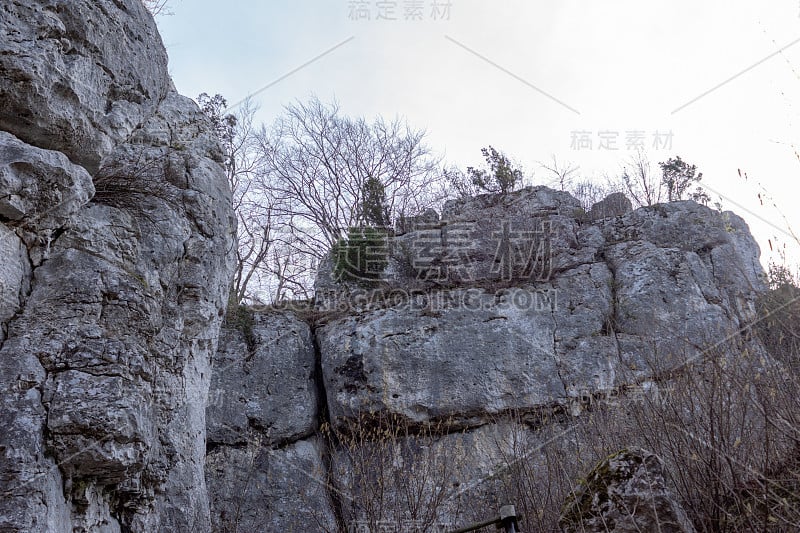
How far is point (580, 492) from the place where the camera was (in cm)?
427

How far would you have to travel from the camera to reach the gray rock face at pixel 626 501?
3854 mm

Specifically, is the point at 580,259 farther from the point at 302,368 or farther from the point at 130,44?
the point at 130,44

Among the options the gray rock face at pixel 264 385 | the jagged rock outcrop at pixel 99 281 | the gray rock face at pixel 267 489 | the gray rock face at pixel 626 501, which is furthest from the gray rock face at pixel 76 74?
the gray rock face at pixel 267 489

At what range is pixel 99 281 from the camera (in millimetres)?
4934

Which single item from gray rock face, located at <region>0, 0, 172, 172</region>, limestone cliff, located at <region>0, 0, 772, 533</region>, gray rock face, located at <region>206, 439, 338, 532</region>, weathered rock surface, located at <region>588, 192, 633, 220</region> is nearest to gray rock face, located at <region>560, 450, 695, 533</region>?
limestone cliff, located at <region>0, 0, 772, 533</region>

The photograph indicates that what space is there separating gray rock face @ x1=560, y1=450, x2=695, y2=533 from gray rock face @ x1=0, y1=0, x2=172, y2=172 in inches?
177

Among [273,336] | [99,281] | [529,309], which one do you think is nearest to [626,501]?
[99,281]

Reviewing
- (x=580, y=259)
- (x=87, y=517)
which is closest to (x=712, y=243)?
(x=580, y=259)

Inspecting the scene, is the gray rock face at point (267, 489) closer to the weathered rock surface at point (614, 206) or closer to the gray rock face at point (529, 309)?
the gray rock face at point (529, 309)

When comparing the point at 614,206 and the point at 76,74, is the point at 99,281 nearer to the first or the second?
the point at 76,74

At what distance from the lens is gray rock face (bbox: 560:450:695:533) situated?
3854 mm

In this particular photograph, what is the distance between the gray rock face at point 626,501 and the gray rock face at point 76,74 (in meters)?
4.49

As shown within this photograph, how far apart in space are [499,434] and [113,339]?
6.03 meters

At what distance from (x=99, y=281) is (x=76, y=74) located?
170cm
